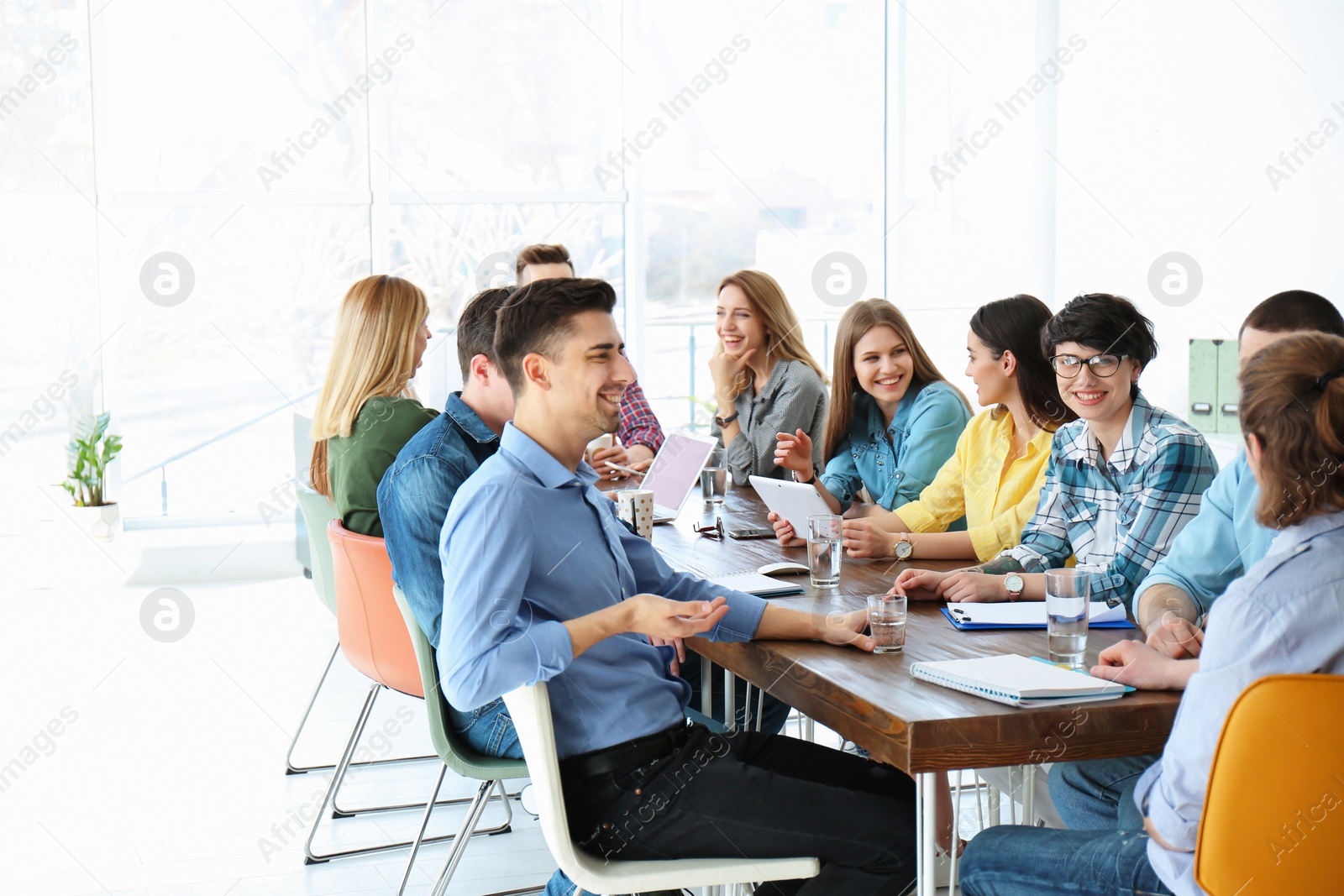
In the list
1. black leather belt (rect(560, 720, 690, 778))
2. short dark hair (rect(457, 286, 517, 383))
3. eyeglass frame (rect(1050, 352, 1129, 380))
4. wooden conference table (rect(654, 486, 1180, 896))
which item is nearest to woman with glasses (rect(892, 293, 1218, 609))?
eyeglass frame (rect(1050, 352, 1129, 380))

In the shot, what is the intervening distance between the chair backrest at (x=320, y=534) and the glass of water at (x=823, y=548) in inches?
48.4

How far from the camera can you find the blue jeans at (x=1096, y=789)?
2.05m

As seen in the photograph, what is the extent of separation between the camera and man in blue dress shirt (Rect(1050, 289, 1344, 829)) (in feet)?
6.21

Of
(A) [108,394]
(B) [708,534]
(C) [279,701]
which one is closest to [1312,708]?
(B) [708,534]

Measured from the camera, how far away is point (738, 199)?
655 cm

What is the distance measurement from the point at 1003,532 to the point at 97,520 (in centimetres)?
451

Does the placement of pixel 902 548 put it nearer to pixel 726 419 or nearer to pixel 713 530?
pixel 713 530

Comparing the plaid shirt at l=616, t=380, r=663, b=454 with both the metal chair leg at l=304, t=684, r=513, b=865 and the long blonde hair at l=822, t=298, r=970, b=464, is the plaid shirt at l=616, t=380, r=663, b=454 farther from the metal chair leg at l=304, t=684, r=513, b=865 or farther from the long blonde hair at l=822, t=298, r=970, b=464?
the metal chair leg at l=304, t=684, r=513, b=865

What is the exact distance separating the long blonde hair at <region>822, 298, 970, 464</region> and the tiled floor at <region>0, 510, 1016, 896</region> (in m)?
1.08

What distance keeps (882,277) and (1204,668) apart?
18.7ft

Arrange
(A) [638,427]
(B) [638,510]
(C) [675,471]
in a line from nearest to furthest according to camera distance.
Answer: (B) [638,510], (C) [675,471], (A) [638,427]

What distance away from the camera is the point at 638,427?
13.3ft

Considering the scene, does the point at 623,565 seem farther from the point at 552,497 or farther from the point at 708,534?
the point at 708,534

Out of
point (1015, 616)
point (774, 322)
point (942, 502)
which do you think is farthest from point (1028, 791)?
point (774, 322)
